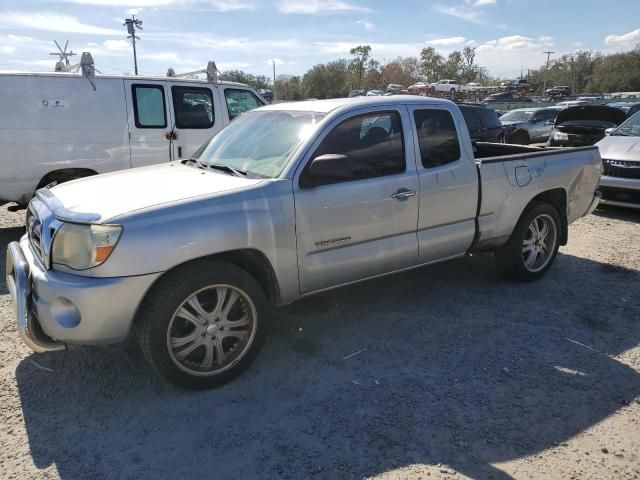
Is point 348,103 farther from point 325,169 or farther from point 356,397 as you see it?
point 356,397

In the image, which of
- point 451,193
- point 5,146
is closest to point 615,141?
point 451,193

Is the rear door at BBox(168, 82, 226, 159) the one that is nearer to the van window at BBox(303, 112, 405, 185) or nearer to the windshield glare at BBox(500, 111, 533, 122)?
the van window at BBox(303, 112, 405, 185)

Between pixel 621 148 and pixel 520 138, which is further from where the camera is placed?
pixel 520 138

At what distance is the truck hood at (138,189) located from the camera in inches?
124

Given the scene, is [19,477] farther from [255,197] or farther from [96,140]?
[96,140]

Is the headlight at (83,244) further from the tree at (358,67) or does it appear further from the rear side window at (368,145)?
the tree at (358,67)

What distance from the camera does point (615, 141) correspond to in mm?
8742

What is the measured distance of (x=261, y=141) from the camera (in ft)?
13.3

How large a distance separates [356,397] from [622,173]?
22.3ft

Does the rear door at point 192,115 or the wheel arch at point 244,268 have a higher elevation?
the rear door at point 192,115

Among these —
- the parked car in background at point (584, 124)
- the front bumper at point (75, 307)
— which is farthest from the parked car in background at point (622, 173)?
the front bumper at point (75, 307)

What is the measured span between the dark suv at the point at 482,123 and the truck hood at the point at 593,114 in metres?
1.65

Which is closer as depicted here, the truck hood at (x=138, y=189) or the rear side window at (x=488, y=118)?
the truck hood at (x=138, y=189)

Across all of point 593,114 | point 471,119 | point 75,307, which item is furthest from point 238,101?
point 593,114
